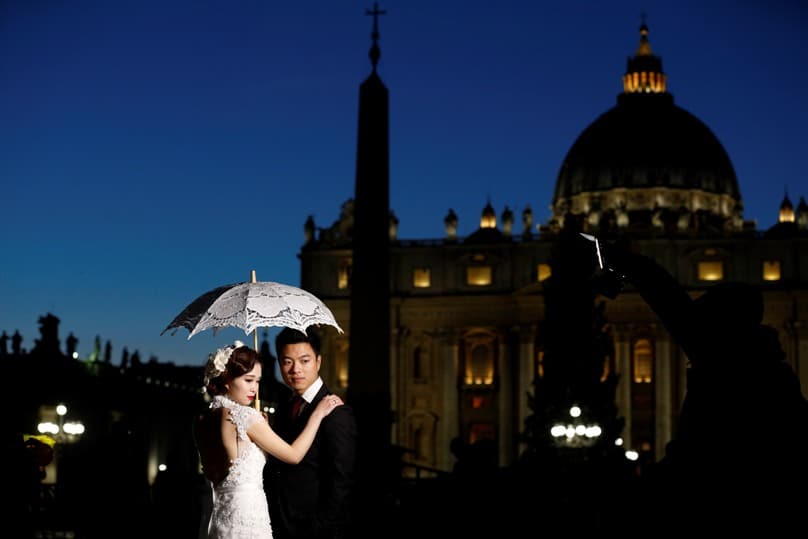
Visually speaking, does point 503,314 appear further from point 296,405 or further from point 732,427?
point 732,427

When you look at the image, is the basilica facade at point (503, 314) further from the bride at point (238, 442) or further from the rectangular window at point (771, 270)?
the bride at point (238, 442)

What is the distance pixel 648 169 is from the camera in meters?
104

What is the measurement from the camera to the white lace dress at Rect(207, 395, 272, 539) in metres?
7.71

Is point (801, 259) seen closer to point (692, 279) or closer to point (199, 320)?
point (692, 279)

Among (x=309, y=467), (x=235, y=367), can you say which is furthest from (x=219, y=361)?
(x=309, y=467)

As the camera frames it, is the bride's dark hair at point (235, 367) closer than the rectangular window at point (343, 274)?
Yes

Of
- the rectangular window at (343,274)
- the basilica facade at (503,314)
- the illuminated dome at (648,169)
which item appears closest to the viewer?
the basilica facade at (503,314)

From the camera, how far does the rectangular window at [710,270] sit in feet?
288

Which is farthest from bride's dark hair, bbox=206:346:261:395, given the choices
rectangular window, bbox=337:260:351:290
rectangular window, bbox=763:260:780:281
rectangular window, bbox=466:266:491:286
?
rectangular window, bbox=763:260:780:281

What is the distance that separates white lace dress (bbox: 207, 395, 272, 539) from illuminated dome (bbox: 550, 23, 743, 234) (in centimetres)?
9274

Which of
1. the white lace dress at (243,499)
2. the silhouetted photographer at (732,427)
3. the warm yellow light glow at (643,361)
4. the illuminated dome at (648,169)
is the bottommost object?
the white lace dress at (243,499)

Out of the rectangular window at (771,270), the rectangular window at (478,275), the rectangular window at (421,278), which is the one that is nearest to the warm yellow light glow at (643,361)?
the rectangular window at (771,270)

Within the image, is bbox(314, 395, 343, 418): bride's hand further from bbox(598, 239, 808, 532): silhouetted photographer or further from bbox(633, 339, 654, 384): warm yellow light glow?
Answer: bbox(633, 339, 654, 384): warm yellow light glow

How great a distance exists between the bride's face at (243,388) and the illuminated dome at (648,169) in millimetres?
92886
